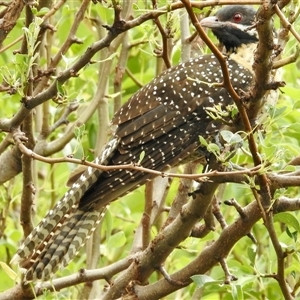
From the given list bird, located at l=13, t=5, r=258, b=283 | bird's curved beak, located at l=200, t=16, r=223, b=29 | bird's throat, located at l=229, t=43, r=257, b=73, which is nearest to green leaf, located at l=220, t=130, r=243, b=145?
bird, located at l=13, t=5, r=258, b=283

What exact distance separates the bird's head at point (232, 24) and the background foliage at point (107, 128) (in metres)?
0.14

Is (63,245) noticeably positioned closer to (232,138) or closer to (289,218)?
(289,218)

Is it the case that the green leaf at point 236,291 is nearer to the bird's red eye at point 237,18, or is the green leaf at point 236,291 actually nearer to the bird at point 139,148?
the bird at point 139,148

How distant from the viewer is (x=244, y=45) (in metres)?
4.87

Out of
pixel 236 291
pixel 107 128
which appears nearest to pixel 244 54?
pixel 107 128

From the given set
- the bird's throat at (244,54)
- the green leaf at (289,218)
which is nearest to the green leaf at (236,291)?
the green leaf at (289,218)

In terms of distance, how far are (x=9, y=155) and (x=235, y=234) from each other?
123 centimetres

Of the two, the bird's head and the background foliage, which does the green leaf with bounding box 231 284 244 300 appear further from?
the bird's head

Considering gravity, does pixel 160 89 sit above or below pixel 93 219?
above

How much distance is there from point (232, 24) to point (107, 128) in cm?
90

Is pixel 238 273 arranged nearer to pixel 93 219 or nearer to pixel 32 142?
pixel 93 219

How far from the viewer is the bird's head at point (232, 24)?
181 inches

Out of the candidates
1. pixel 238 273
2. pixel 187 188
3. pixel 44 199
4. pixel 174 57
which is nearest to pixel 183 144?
pixel 187 188

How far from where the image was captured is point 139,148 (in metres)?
4.21
